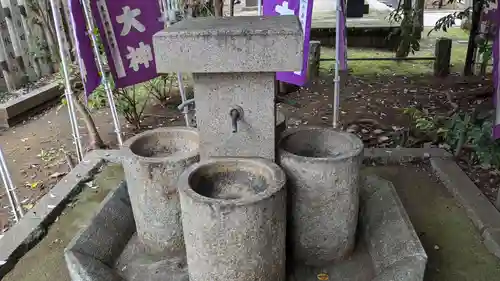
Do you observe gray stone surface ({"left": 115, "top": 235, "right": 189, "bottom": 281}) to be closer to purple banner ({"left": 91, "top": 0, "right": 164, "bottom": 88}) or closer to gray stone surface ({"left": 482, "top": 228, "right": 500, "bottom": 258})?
purple banner ({"left": 91, "top": 0, "right": 164, "bottom": 88})

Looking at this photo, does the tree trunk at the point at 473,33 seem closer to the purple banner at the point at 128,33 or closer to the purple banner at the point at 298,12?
the purple banner at the point at 298,12

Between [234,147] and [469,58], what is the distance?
7.12 meters

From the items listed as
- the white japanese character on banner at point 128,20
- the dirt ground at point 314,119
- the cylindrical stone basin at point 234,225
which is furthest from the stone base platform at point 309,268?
the white japanese character on banner at point 128,20

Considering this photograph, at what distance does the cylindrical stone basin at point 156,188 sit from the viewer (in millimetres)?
2893

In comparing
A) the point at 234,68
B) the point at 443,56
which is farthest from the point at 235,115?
the point at 443,56

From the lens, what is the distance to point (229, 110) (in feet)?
9.01

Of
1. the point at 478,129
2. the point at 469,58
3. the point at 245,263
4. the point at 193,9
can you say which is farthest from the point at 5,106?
the point at 469,58

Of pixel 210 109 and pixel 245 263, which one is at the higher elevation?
pixel 210 109

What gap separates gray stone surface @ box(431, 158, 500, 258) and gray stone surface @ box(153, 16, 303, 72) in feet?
6.61

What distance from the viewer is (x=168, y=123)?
21.7 ft

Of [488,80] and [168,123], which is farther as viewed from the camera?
[488,80]

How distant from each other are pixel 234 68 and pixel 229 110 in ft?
1.13

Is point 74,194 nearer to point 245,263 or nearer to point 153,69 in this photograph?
point 153,69

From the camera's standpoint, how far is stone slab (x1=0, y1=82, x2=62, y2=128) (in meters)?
6.74
